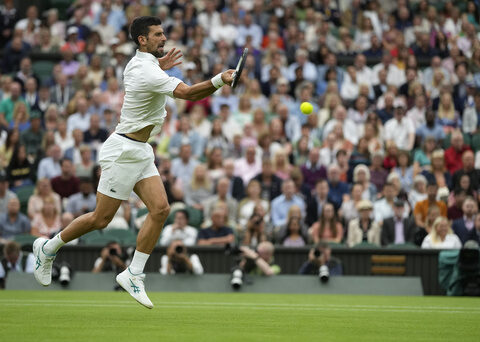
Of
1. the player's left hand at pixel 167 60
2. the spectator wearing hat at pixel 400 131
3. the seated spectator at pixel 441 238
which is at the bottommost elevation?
the seated spectator at pixel 441 238

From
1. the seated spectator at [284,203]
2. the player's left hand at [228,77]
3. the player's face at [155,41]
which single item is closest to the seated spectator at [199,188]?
the seated spectator at [284,203]

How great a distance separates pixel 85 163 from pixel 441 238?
6.45 m

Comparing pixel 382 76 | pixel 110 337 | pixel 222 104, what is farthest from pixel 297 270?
pixel 110 337

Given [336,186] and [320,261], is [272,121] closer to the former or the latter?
[336,186]

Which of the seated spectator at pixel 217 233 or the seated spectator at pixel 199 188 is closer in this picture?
the seated spectator at pixel 217 233

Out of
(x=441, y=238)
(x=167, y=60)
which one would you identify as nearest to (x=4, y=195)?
(x=441, y=238)

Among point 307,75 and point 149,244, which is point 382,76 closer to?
point 307,75

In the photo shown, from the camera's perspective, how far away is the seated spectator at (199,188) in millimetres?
15820

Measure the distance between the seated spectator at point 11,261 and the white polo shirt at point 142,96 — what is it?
5.84 meters

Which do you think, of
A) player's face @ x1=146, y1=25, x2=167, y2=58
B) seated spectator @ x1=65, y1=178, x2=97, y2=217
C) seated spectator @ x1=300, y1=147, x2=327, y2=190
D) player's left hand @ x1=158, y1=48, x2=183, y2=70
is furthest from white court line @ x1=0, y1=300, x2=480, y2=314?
seated spectator @ x1=300, y1=147, x2=327, y2=190

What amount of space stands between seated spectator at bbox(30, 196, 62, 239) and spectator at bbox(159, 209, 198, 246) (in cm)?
191

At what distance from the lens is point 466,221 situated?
14500mm

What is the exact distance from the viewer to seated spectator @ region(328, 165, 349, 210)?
15766mm

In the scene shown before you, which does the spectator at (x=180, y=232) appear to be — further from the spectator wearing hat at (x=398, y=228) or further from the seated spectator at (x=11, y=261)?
the spectator wearing hat at (x=398, y=228)
